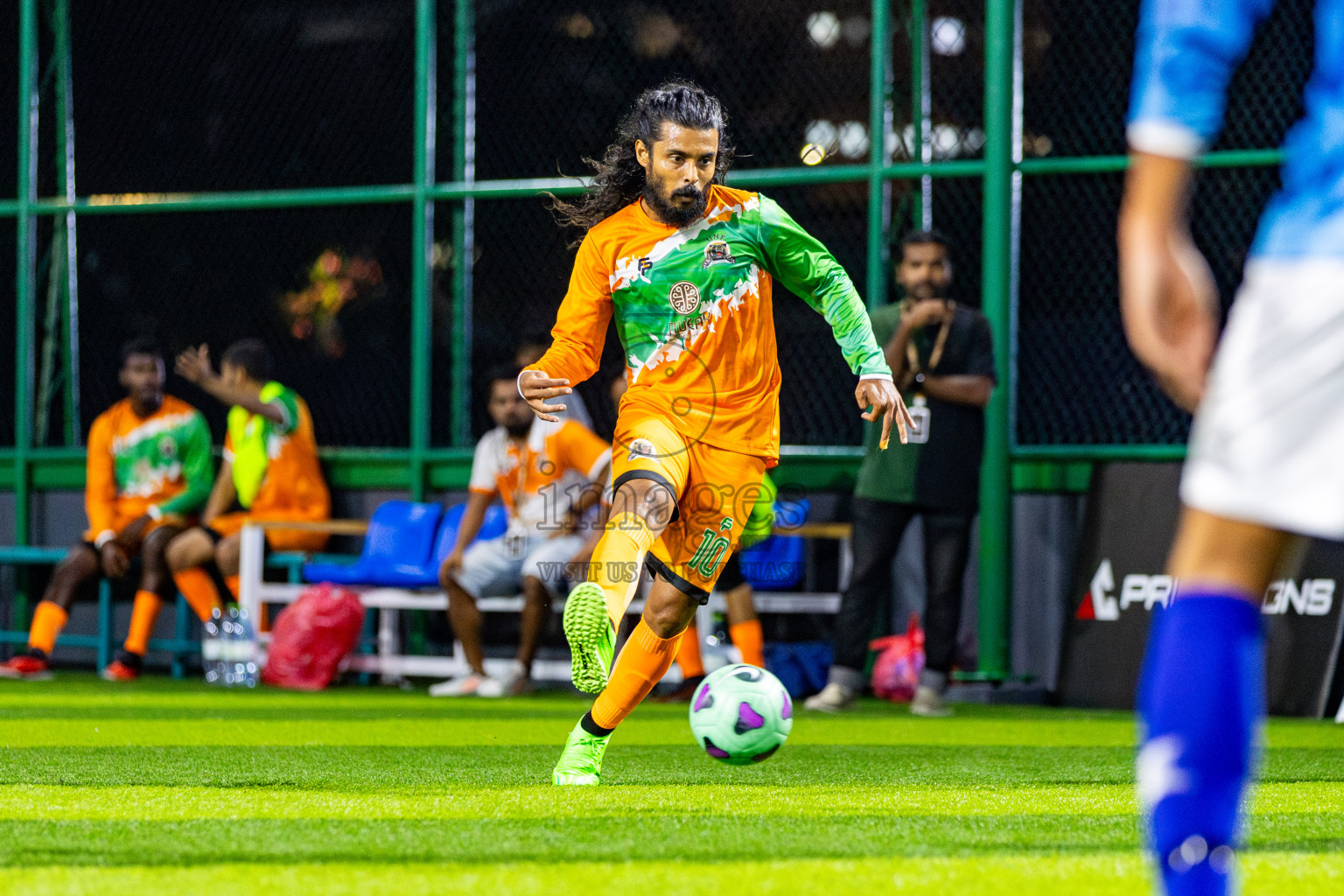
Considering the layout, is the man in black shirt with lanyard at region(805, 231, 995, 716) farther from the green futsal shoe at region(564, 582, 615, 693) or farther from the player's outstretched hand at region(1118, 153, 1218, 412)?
the player's outstretched hand at region(1118, 153, 1218, 412)

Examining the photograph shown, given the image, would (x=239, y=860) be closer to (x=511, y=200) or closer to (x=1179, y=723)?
(x=1179, y=723)

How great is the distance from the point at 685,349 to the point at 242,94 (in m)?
7.95

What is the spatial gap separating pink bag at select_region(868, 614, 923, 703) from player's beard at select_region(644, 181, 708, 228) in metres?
4.41

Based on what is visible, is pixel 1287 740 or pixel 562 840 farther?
pixel 1287 740

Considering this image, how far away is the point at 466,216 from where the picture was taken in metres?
10.7

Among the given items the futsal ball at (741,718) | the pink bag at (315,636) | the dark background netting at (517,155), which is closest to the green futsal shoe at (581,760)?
the futsal ball at (741,718)

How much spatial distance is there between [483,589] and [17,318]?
182 inches

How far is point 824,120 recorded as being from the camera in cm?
1016

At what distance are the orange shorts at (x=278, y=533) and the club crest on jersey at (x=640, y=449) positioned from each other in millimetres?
6051

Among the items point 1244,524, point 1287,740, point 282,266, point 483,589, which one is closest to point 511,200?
point 282,266

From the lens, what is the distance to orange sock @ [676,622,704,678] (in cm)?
839

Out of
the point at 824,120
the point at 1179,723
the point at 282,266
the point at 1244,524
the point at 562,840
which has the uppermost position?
the point at 824,120

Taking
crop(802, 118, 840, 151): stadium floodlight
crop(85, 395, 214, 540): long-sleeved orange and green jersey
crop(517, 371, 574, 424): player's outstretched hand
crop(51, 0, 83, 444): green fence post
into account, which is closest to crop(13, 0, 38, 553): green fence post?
crop(51, 0, 83, 444): green fence post

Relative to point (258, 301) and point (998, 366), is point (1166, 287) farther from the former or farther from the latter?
point (258, 301)
